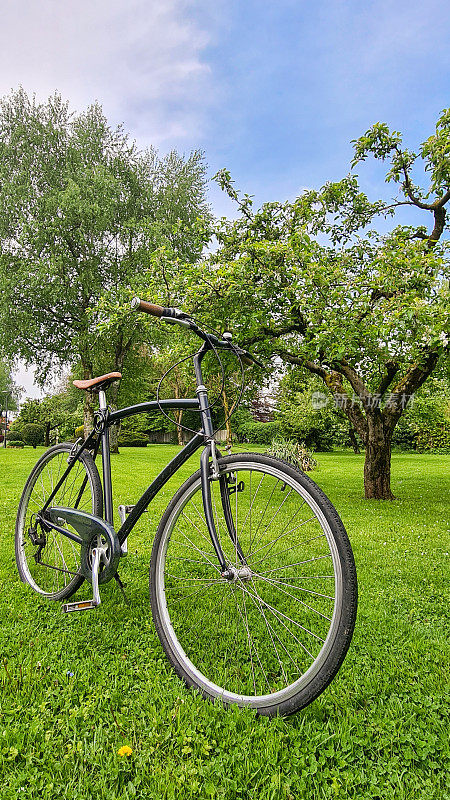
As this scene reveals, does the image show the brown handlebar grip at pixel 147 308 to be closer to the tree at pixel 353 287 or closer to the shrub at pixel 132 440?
the tree at pixel 353 287

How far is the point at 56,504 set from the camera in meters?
3.06

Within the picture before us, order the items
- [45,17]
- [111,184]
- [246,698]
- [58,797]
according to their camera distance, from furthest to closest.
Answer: [111,184], [45,17], [246,698], [58,797]

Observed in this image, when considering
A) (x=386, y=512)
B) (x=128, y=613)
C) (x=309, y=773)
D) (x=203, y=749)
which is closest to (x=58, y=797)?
(x=203, y=749)

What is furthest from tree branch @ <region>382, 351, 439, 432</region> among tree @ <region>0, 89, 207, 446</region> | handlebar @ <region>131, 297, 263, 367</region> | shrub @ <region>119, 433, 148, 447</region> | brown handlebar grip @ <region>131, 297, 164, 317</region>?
shrub @ <region>119, 433, 148, 447</region>

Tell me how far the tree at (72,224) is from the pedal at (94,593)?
45.6 ft

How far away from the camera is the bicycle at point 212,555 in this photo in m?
1.62

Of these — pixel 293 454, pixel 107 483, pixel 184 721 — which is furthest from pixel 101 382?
pixel 293 454


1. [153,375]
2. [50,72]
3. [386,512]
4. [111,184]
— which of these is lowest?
[386,512]

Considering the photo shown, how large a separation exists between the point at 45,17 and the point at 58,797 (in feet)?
28.5

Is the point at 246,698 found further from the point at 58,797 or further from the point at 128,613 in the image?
the point at 128,613

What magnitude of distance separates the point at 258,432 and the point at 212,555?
2465cm

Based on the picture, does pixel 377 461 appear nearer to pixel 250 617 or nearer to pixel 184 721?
pixel 250 617

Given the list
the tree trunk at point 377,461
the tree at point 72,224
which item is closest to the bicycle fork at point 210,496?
the tree trunk at point 377,461

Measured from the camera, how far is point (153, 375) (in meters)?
27.1
